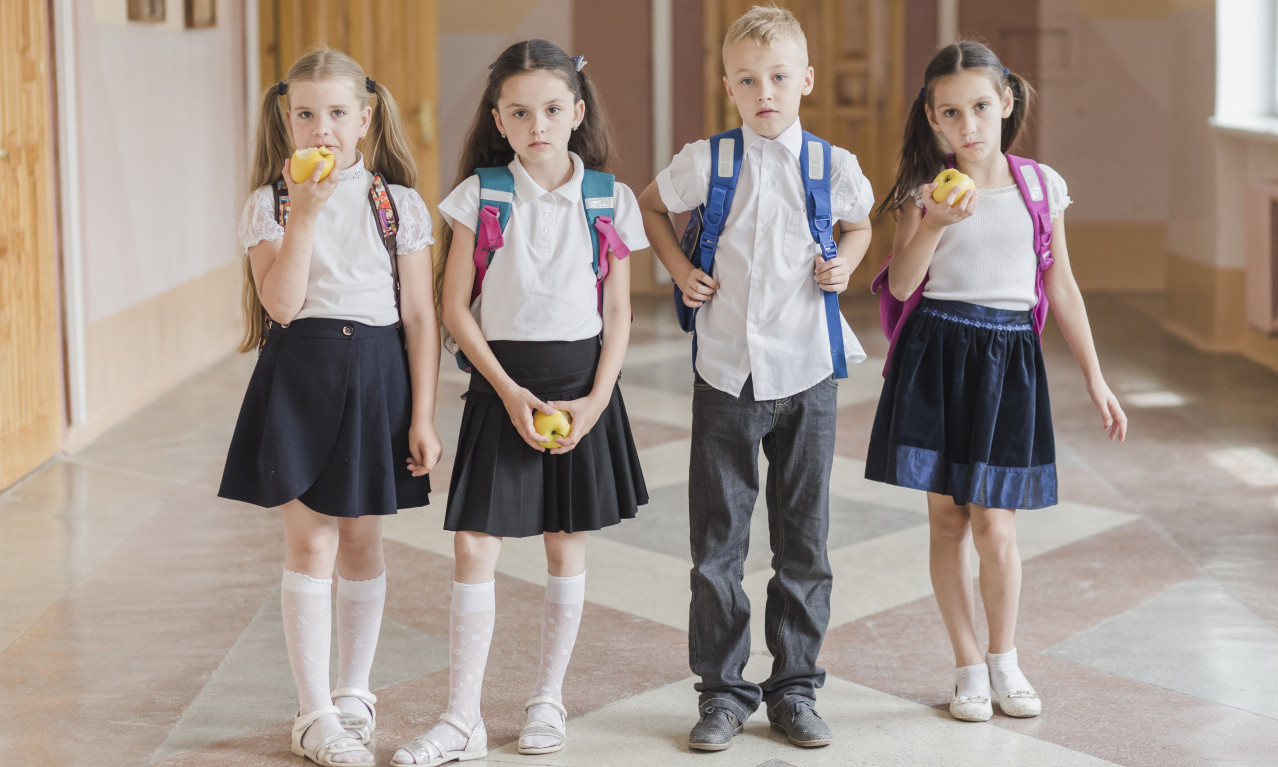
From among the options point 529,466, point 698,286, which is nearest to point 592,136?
point 698,286

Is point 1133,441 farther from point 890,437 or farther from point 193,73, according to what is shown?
point 193,73

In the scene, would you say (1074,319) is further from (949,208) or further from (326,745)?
(326,745)

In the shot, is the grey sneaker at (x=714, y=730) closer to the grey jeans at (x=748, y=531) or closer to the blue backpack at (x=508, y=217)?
the grey jeans at (x=748, y=531)

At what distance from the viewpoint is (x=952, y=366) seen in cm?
236

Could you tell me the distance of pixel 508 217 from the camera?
7.12ft

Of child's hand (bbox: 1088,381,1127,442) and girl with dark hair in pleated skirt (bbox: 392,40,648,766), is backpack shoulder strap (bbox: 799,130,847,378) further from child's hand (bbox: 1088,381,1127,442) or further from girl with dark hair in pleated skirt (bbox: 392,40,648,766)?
child's hand (bbox: 1088,381,1127,442)

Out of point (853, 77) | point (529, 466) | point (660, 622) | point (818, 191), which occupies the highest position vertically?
point (853, 77)

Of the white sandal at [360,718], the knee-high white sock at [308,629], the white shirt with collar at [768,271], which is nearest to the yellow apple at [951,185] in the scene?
the white shirt with collar at [768,271]

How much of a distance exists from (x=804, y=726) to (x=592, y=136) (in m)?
1.03

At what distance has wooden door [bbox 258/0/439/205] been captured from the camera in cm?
642

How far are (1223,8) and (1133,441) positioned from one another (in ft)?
8.20

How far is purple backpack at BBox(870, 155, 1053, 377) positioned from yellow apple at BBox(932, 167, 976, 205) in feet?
0.65

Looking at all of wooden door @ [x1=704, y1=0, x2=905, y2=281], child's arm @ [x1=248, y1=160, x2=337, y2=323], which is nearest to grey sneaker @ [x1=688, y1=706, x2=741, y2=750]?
child's arm @ [x1=248, y1=160, x2=337, y2=323]

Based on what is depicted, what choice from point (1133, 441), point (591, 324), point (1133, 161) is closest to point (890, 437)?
point (591, 324)
